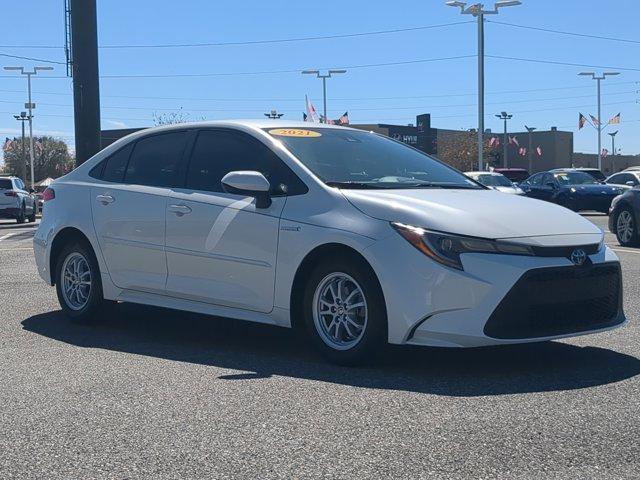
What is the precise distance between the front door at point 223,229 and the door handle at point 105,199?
0.73 meters

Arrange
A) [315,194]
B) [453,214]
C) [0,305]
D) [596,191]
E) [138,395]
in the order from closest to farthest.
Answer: [138,395], [453,214], [315,194], [0,305], [596,191]

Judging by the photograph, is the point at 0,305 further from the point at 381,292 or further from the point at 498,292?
the point at 498,292

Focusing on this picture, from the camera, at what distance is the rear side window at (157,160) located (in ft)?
23.6

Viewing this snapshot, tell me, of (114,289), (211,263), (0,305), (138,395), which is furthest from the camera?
(0,305)

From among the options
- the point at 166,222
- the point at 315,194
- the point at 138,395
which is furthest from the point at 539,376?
the point at 166,222

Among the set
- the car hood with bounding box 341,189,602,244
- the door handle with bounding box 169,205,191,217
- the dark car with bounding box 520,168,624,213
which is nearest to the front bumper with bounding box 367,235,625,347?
the car hood with bounding box 341,189,602,244

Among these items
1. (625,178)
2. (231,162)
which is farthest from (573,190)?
(231,162)

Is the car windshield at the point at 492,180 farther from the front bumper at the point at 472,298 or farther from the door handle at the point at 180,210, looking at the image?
the front bumper at the point at 472,298

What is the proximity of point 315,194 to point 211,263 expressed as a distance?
0.99 m

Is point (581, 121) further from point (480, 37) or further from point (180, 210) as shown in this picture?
point (180, 210)

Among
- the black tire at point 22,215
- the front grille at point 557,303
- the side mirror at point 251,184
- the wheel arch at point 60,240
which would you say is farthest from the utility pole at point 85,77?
the front grille at point 557,303

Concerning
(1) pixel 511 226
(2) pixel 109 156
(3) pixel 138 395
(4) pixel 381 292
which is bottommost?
(3) pixel 138 395

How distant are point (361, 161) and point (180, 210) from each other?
1365mm

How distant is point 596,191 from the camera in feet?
91.8
